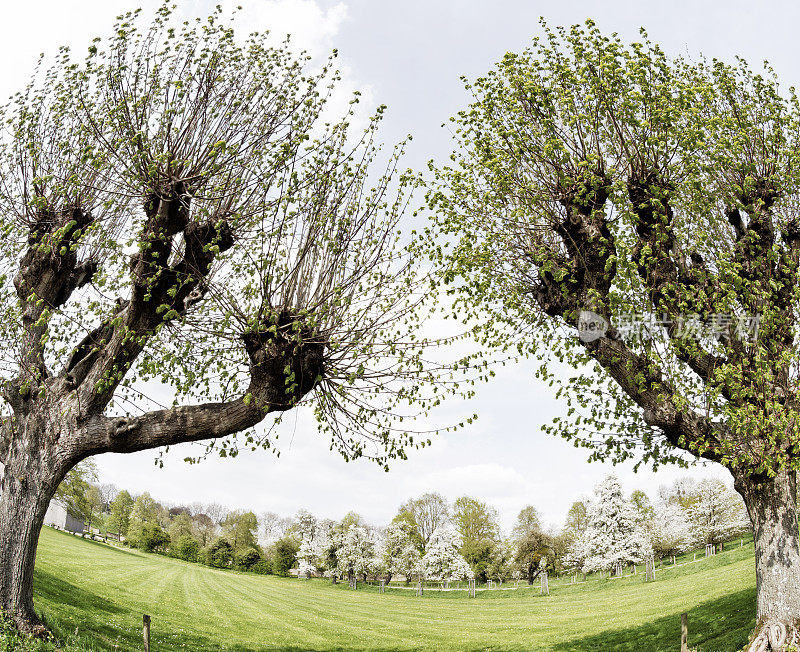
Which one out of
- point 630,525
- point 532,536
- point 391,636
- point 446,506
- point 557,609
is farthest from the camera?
point 446,506

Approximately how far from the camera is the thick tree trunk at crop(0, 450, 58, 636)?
991cm

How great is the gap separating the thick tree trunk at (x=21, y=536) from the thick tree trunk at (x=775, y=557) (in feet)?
45.7

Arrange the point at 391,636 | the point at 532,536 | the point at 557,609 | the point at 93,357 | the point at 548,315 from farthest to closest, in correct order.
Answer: the point at 532,536 → the point at 557,609 → the point at 391,636 → the point at 548,315 → the point at 93,357

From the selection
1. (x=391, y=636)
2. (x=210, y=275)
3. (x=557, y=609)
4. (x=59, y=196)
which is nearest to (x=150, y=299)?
(x=210, y=275)

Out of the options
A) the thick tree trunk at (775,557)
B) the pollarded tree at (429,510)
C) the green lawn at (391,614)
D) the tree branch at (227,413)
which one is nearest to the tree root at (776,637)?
the thick tree trunk at (775,557)

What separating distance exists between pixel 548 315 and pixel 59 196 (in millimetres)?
12001

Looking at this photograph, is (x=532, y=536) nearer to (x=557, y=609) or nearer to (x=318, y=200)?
(x=557, y=609)

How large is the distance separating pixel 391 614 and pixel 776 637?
90.3 feet

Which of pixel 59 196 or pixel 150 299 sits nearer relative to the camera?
pixel 150 299

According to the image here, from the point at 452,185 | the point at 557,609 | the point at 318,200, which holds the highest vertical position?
the point at 452,185

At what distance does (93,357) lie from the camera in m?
11.7

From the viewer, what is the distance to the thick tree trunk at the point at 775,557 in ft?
35.3

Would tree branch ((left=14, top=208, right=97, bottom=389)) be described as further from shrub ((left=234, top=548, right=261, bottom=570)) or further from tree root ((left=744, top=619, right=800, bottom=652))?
shrub ((left=234, top=548, right=261, bottom=570))

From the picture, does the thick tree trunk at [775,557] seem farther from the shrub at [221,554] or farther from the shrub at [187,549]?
the shrub at [187,549]
